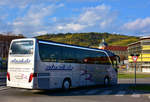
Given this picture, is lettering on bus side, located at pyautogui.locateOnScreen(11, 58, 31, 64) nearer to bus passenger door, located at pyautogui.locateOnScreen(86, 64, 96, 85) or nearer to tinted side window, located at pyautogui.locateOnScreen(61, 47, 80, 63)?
tinted side window, located at pyautogui.locateOnScreen(61, 47, 80, 63)

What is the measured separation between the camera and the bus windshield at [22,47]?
550 inches

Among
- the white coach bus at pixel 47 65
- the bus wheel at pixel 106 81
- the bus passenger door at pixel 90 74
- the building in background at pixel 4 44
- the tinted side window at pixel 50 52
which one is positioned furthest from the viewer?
the building in background at pixel 4 44

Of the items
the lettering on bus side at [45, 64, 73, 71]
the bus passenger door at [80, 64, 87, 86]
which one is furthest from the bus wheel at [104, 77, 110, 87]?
the lettering on bus side at [45, 64, 73, 71]

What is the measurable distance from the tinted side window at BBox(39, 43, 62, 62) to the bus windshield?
59 cm

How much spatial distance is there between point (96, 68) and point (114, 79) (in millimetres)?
3960

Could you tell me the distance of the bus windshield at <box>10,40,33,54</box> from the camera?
14.0 m

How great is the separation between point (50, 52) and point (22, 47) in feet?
5.65

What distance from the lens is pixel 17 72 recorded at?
46.6 ft

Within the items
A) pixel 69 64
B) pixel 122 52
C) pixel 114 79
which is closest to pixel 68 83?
pixel 69 64

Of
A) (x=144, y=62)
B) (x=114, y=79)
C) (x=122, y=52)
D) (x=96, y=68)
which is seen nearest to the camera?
(x=96, y=68)

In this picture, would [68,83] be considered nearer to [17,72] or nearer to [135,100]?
[17,72]

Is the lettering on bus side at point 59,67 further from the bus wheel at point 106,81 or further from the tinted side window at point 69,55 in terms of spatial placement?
the bus wheel at point 106,81

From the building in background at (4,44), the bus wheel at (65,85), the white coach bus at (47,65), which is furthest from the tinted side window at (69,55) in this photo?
the building in background at (4,44)

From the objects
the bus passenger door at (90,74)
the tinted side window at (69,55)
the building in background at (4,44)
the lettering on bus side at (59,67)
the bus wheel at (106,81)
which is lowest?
the bus wheel at (106,81)
